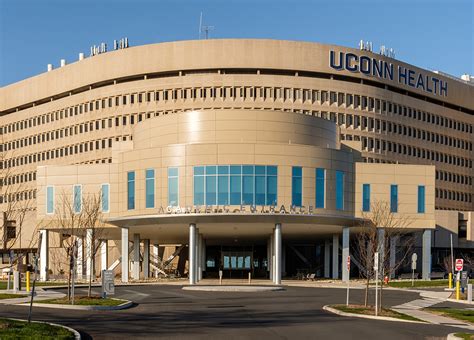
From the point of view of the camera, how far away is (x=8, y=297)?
42875mm

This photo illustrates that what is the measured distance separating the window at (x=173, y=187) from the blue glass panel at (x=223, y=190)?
3.85 meters

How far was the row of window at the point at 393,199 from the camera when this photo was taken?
243ft

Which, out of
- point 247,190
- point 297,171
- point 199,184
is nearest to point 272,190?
point 247,190

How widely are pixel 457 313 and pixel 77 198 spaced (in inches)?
1864

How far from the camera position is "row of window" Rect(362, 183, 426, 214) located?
243 ft

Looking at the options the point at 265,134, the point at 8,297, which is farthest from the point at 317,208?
the point at 8,297

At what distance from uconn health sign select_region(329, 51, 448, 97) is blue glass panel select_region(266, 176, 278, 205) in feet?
142

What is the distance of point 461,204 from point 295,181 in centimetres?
6893

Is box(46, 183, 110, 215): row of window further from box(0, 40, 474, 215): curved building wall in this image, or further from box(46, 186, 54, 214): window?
box(0, 40, 474, 215): curved building wall

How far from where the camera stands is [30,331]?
23844 millimetres

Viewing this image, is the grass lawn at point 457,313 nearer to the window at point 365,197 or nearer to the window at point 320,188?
the window at point 320,188

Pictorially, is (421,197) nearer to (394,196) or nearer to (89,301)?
(394,196)

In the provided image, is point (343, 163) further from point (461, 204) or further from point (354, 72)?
point (461, 204)

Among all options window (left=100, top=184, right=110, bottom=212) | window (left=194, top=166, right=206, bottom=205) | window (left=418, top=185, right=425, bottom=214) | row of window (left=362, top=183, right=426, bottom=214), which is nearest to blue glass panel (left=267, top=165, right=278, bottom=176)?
window (left=194, top=166, right=206, bottom=205)
